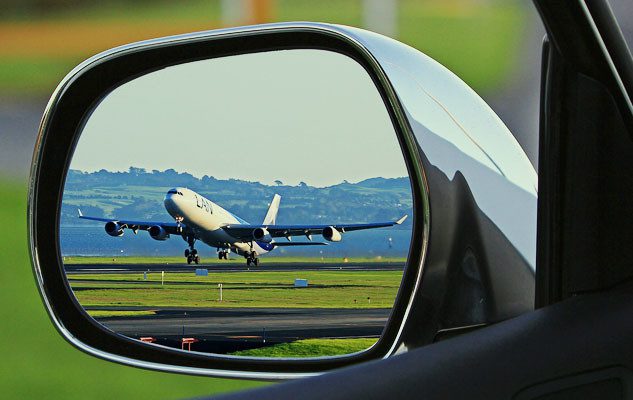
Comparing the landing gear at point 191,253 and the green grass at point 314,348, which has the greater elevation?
the landing gear at point 191,253

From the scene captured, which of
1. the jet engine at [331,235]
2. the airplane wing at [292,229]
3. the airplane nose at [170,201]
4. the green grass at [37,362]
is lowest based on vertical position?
the green grass at [37,362]

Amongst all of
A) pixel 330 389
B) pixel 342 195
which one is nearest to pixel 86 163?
pixel 342 195

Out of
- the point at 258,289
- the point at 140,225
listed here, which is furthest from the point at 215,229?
the point at 258,289

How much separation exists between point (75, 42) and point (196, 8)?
303cm

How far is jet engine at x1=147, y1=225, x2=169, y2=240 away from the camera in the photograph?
2.85 metres

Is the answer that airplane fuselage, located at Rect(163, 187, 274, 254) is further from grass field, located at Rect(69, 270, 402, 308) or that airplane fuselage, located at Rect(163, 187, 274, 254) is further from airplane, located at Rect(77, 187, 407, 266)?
grass field, located at Rect(69, 270, 402, 308)

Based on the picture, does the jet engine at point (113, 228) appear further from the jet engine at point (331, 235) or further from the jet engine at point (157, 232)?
the jet engine at point (331, 235)

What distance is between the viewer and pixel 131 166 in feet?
7.04

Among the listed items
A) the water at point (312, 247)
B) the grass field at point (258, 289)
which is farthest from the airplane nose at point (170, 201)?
the grass field at point (258, 289)

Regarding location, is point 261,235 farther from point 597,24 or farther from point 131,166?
point 597,24

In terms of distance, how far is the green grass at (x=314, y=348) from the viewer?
4.72 ft

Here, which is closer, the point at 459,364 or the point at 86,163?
the point at 459,364

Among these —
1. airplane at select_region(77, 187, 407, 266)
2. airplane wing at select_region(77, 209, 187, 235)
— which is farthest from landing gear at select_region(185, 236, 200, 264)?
airplane wing at select_region(77, 209, 187, 235)

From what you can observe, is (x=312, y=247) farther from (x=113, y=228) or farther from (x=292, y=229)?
(x=113, y=228)
